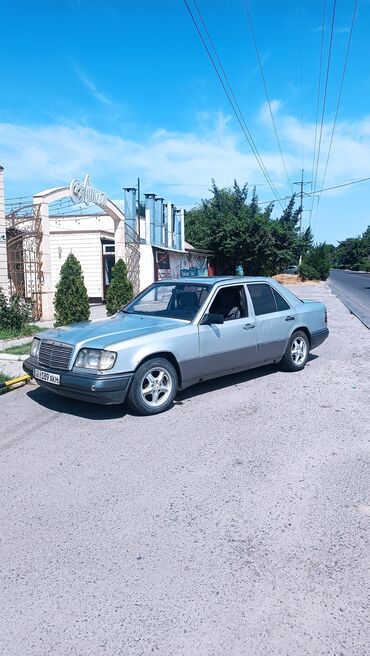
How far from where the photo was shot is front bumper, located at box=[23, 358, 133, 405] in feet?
16.5

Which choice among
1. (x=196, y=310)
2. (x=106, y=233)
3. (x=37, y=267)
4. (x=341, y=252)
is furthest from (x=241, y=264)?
(x=341, y=252)

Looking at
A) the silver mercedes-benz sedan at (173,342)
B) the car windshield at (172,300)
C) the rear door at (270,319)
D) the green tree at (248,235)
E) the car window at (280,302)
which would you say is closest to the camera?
the silver mercedes-benz sedan at (173,342)

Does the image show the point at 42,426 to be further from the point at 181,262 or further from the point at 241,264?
the point at 241,264

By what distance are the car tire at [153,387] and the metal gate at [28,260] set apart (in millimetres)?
8362

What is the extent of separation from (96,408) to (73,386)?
694 millimetres

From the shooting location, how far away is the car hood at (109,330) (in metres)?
5.36

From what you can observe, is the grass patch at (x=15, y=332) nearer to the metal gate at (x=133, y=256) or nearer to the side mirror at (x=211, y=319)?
the side mirror at (x=211, y=319)

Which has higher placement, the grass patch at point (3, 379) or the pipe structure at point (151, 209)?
Result: the pipe structure at point (151, 209)

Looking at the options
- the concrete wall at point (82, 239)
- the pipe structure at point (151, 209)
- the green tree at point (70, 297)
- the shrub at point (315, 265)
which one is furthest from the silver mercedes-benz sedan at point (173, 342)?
the shrub at point (315, 265)

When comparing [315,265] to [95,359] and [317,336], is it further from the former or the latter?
[95,359]

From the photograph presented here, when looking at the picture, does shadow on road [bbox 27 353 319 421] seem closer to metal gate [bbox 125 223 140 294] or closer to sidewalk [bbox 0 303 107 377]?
sidewalk [bbox 0 303 107 377]

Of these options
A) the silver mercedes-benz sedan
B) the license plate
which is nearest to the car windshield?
the silver mercedes-benz sedan

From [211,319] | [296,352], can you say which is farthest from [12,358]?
[296,352]

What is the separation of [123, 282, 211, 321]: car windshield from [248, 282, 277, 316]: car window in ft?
2.70
